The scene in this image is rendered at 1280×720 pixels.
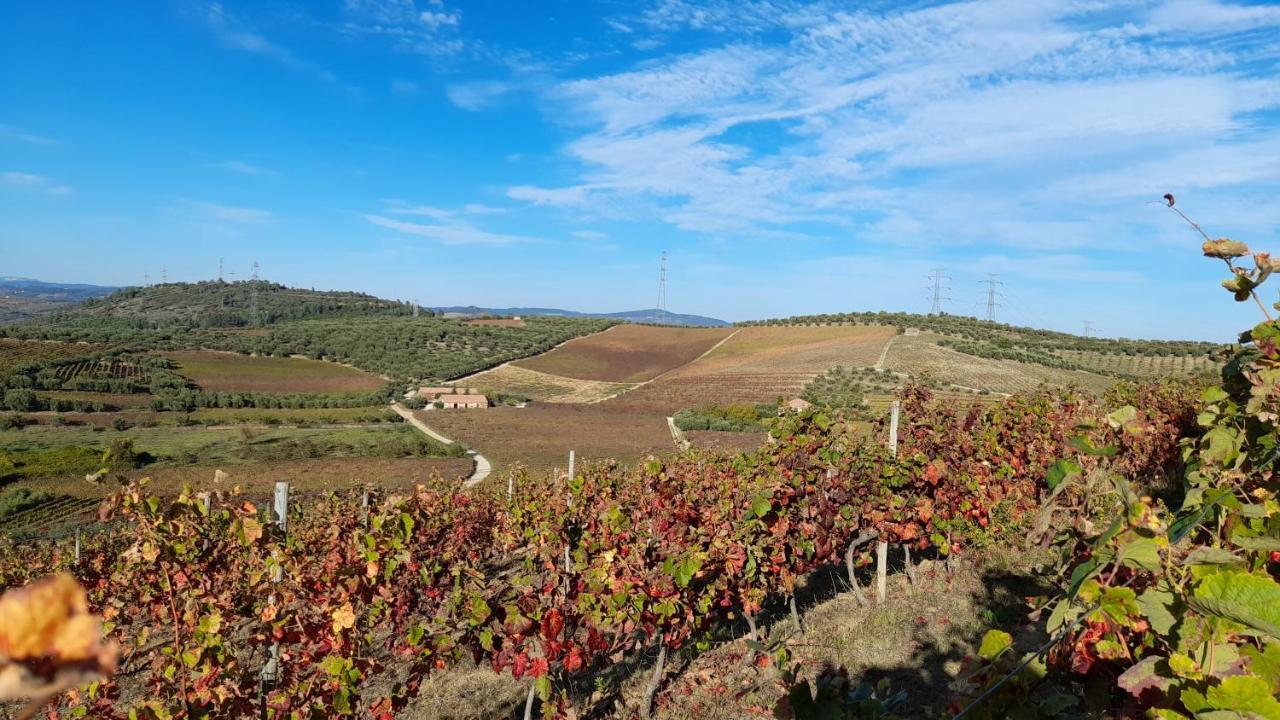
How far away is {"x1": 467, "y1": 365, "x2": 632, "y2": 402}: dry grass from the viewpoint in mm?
55875

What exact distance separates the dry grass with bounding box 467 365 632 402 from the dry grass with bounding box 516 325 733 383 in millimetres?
1532

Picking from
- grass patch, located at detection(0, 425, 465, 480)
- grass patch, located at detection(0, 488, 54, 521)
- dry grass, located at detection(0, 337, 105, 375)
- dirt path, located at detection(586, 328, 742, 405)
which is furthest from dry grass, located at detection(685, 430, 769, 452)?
dry grass, located at detection(0, 337, 105, 375)

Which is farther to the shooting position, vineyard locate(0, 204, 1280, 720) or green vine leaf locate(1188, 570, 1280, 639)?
vineyard locate(0, 204, 1280, 720)

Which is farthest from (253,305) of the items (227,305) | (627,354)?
(627,354)

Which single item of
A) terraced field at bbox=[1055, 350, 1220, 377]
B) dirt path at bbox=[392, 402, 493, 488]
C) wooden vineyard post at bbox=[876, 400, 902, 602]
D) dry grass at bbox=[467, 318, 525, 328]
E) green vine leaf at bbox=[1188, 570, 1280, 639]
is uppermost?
dry grass at bbox=[467, 318, 525, 328]

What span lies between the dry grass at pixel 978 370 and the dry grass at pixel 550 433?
1634cm

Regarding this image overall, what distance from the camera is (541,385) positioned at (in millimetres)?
60188

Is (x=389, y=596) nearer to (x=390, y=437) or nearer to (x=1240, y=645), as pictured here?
(x=1240, y=645)

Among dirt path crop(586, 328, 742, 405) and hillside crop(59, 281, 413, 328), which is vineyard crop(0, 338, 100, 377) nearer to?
hillside crop(59, 281, 413, 328)

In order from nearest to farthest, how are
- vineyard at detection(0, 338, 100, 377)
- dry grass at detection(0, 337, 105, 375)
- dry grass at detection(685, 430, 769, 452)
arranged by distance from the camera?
dry grass at detection(685, 430, 769, 452)
vineyard at detection(0, 338, 100, 377)
dry grass at detection(0, 337, 105, 375)

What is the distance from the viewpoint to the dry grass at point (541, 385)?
5588 cm

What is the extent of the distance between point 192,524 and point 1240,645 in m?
4.80

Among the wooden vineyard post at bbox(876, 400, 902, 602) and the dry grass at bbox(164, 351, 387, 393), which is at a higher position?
the wooden vineyard post at bbox(876, 400, 902, 602)

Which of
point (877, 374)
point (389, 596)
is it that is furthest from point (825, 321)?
point (389, 596)
